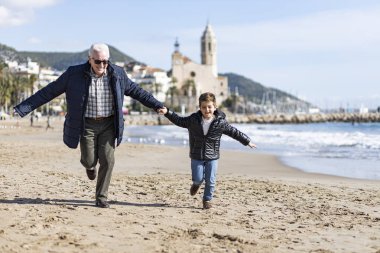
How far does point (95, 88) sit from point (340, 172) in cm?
889

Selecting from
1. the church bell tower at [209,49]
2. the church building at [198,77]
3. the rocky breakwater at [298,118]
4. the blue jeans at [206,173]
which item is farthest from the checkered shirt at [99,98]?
the church bell tower at [209,49]

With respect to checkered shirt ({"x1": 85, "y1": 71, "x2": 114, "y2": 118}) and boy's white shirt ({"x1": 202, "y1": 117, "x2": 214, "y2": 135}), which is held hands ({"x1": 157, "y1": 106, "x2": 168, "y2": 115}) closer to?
boy's white shirt ({"x1": 202, "y1": 117, "x2": 214, "y2": 135})

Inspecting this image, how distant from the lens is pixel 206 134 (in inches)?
249

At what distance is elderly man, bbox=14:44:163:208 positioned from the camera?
586cm

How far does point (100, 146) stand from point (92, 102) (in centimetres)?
51

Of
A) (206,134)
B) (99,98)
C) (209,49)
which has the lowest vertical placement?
(206,134)

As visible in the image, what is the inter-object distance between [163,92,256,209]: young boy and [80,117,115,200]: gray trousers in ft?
2.36

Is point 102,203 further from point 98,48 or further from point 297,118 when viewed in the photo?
point 297,118

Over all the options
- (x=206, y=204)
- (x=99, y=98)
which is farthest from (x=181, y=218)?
(x=99, y=98)

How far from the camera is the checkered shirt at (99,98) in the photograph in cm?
590

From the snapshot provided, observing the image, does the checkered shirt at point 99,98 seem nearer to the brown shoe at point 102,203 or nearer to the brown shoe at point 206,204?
the brown shoe at point 102,203

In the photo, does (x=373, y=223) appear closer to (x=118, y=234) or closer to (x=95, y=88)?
(x=118, y=234)

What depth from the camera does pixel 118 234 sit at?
4.82m

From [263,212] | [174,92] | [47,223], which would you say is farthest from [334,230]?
[174,92]
